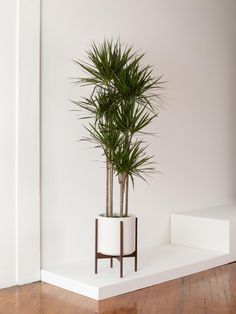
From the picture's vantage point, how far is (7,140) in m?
3.55

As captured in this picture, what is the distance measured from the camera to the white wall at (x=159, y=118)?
12.7 feet

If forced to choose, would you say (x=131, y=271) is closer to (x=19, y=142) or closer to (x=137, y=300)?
(x=137, y=300)

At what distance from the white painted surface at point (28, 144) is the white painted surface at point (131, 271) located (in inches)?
8.2

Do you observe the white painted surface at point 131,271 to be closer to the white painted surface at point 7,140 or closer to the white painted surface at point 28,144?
the white painted surface at point 28,144

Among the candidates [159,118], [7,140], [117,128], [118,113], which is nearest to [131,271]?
[117,128]

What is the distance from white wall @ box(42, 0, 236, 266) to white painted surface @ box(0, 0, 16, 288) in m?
0.30

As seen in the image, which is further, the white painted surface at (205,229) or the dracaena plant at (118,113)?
the white painted surface at (205,229)

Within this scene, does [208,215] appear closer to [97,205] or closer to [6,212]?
[97,205]

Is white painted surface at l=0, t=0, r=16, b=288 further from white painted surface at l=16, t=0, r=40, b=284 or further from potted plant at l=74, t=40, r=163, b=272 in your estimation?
potted plant at l=74, t=40, r=163, b=272

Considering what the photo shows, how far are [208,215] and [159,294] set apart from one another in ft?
5.30

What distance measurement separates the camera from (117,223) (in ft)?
11.7

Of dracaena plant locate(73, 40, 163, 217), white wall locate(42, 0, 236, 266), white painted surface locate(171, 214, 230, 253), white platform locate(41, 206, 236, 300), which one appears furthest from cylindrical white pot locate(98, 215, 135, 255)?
white painted surface locate(171, 214, 230, 253)

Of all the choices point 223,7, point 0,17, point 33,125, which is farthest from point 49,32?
point 223,7

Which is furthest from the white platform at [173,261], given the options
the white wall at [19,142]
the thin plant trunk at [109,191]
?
the thin plant trunk at [109,191]
